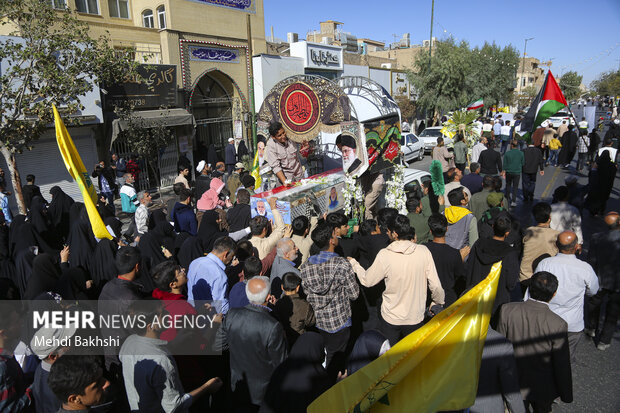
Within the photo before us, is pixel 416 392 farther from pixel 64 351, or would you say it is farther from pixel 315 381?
pixel 64 351

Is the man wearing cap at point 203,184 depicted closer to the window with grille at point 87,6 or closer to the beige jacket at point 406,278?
the beige jacket at point 406,278

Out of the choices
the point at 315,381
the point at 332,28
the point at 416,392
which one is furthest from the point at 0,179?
the point at 332,28

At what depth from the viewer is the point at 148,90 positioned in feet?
49.1

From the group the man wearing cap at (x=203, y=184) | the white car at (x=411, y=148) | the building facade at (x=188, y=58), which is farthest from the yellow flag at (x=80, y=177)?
the white car at (x=411, y=148)

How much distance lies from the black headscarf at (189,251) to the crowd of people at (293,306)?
Result: 0.8 inches

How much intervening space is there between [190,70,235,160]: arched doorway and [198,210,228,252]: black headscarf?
12639 mm

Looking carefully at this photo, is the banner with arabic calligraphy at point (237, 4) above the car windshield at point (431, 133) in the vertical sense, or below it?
above

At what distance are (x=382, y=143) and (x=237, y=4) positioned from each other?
13.8m

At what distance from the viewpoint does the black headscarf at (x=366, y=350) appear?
308 cm

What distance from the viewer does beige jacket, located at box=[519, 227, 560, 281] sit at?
5047mm

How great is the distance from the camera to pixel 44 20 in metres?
10.2

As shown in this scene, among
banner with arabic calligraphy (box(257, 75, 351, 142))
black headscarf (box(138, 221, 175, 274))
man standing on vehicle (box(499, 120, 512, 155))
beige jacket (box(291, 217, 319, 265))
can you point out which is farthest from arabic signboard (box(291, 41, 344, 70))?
beige jacket (box(291, 217, 319, 265))

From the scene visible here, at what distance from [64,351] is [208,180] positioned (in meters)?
7.30

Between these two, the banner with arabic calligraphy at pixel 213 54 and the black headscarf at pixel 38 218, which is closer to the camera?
the black headscarf at pixel 38 218
